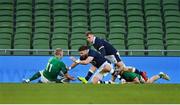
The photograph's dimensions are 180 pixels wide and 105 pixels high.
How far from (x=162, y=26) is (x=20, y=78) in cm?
636

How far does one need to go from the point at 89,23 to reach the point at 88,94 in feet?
37.6

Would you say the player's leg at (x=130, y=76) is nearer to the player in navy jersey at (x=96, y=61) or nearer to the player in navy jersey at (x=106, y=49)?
the player in navy jersey at (x=106, y=49)

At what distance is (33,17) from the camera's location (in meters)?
19.0

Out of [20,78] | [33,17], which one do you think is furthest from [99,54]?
[33,17]

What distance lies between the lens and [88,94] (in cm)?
738

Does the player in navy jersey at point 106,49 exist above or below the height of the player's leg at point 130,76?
above

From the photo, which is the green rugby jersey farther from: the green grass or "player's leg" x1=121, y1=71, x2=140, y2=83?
the green grass

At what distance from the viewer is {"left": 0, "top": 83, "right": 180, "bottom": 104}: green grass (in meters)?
7.00

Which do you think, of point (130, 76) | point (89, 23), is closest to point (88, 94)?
point (130, 76)

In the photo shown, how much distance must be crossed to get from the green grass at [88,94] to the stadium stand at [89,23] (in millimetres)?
8446

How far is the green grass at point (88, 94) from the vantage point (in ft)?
23.0

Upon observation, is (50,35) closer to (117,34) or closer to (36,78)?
(117,34)

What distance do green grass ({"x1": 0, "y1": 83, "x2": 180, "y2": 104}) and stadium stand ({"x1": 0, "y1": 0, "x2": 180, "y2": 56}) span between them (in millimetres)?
8446

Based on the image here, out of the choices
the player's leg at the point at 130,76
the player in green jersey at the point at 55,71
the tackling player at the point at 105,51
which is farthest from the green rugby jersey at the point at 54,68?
the player's leg at the point at 130,76
